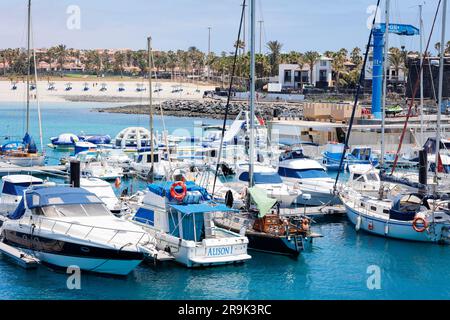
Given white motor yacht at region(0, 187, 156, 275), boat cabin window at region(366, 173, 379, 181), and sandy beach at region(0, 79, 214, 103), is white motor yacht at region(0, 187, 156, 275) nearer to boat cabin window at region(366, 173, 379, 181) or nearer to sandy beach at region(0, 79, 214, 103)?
boat cabin window at region(366, 173, 379, 181)

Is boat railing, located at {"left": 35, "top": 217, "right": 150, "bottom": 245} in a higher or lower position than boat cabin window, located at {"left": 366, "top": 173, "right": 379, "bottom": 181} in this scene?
higher

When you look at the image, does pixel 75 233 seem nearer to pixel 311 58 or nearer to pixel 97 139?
pixel 97 139

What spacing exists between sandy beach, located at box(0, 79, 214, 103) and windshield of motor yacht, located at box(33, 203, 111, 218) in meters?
142

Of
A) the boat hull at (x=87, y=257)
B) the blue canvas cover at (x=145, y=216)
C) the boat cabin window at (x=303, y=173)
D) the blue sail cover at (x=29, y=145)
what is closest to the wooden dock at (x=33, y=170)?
the blue sail cover at (x=29, y=145)

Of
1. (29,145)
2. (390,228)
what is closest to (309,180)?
(390,228)

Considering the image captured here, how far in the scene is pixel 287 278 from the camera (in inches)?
1063

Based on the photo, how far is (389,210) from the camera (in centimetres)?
3284

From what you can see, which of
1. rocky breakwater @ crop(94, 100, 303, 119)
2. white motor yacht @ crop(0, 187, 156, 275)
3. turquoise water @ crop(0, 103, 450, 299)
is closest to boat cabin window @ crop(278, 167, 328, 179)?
turquoise water @ crop(0, 103, 450, 299)

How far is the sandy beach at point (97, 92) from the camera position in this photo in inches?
6919

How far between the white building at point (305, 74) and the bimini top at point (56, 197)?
4559 inches

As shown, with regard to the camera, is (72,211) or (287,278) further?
(287,278)

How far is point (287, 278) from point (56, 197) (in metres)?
8.57

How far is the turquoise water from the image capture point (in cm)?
2484

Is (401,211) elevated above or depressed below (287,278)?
above
